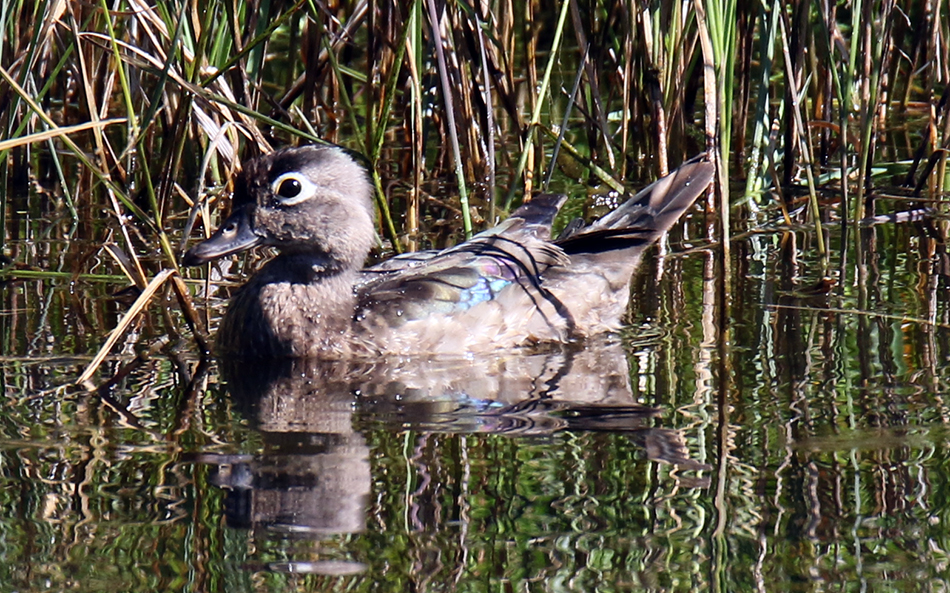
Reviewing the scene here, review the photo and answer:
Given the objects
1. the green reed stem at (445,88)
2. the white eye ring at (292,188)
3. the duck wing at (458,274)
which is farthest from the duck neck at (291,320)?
the green reed stem at (445,88)

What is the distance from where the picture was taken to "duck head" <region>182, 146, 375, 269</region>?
243 inches

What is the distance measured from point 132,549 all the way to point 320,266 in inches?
106

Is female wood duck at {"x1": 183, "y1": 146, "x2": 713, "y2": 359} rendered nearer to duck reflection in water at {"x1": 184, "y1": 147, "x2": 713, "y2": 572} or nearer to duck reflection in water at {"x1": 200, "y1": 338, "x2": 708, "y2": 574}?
duck reflection in water at {"x1": 184, "y1": 147, "x2": 713, "y2": 572}

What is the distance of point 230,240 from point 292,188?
345 millimetres

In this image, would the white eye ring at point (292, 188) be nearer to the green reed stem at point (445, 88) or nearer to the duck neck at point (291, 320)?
the duck neck at point (291, 320)

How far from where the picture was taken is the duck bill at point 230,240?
6035 millimetres

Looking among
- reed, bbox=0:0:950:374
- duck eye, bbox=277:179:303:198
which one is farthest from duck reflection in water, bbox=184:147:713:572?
reed, bbox=0:0:950:374

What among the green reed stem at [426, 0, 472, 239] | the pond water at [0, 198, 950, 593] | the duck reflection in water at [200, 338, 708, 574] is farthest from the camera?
the green reed stem at [426, 0, 472, 239]

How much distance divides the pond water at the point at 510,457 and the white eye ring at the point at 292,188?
28.8 inches

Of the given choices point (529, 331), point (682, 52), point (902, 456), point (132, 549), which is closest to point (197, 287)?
point (529, 331)

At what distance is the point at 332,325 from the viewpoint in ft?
19.9

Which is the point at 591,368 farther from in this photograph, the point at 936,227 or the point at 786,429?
the point at 936,227

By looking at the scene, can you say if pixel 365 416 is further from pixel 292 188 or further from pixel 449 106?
pixel 449 106

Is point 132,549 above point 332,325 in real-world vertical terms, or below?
below
